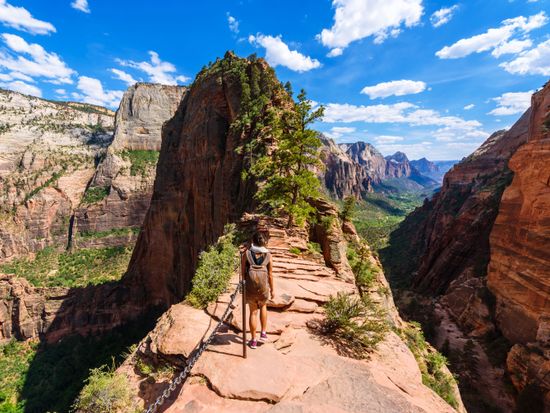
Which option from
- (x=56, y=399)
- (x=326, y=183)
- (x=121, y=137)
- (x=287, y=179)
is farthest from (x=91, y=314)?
(x=326, y=183)

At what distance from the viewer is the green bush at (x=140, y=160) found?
99.5m

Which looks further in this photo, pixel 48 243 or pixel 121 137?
pixel 121 137

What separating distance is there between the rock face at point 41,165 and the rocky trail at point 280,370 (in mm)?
107208

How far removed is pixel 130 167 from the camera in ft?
328

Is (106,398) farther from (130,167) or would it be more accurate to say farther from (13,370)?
(130,167)

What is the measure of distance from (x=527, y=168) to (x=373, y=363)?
27.6 meters

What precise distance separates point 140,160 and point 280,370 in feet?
373

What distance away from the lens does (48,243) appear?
88375 millimetres

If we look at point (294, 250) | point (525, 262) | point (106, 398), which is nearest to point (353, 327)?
point (106, 398)

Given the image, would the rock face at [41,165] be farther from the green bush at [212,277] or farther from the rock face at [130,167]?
the green bush at [212,277]

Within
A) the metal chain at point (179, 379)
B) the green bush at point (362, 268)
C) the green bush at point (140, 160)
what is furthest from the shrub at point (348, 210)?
the green bush at point (140, 160)

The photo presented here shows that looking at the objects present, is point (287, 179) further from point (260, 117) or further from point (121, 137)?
point (121, 137)

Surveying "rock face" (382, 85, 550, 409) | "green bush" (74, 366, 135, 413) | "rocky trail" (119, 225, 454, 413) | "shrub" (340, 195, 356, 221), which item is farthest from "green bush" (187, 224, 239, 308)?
"rock face" (382, 85, 550, 409)

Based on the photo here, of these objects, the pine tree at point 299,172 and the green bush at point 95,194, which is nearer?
the pine tree at point 299,172
